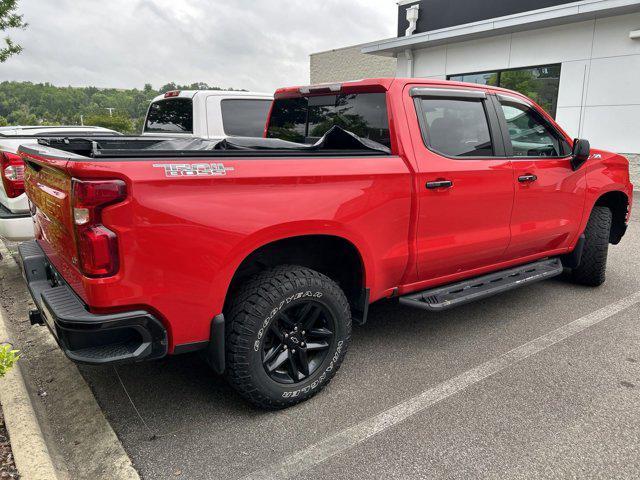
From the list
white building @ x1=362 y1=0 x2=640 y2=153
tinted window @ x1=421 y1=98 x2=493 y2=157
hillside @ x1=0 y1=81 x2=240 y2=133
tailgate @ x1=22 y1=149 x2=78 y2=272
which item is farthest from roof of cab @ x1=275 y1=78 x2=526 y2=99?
hillside @ x1=0 y1=81 x2=240 y2=133

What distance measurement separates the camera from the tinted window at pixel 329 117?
336 centimetres

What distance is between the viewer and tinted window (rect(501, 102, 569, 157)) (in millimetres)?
3944

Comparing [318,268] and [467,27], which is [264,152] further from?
[467,27]

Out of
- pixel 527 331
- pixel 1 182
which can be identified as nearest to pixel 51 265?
pixel 1 182

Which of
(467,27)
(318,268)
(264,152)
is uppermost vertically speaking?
(467,27)

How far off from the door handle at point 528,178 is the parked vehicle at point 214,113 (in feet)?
11.7

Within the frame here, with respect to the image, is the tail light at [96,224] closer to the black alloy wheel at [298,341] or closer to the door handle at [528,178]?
the black alloy wheel at [298,341]

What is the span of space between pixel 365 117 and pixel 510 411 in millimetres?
2118

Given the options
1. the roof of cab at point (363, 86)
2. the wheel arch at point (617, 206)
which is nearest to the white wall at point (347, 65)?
the wheel arch at point (617, 206)

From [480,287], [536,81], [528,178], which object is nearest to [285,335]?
[480,287]

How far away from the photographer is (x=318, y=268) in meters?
3.23

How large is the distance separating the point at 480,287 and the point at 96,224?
279 cm

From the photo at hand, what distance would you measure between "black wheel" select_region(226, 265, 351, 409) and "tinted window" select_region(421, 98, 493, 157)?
4.45 ft

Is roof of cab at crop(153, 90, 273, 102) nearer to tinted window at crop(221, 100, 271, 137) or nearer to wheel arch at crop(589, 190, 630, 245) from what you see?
tinted window at crop(221, 100, 271, 137)
